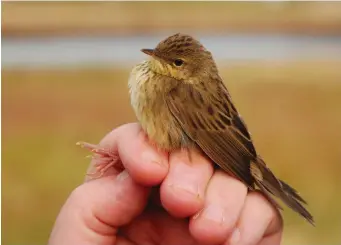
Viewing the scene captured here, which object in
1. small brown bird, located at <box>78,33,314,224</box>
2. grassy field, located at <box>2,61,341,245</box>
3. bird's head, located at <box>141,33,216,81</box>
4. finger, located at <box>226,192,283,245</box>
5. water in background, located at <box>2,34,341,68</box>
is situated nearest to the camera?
finger, located at <box>226,192,283,245</box>

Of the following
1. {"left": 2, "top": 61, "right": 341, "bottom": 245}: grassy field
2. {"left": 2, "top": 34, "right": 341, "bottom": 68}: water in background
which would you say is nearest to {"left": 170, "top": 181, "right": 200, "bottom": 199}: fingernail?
{"left": 2, "top": 61, "right": 341, "bottom": 245}: grassy field

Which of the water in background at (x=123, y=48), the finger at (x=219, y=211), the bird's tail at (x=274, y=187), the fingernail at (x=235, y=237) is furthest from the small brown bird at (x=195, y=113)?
the water in background at (x=123, y=48)

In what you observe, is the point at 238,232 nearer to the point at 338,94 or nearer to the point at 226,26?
the point at 338,94

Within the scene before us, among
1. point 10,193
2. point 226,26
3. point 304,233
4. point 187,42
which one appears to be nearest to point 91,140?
point 10,193

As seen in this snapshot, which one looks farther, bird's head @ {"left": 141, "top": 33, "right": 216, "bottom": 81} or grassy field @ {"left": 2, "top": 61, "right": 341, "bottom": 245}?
grassy field @ {"left": 2, "top": 61, "right": 341, "bottom": 245}

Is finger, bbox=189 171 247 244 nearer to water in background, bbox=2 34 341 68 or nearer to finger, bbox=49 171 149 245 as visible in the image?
finger, bbox=49 171 149 245

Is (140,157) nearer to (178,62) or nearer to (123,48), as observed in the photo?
(178,62)
